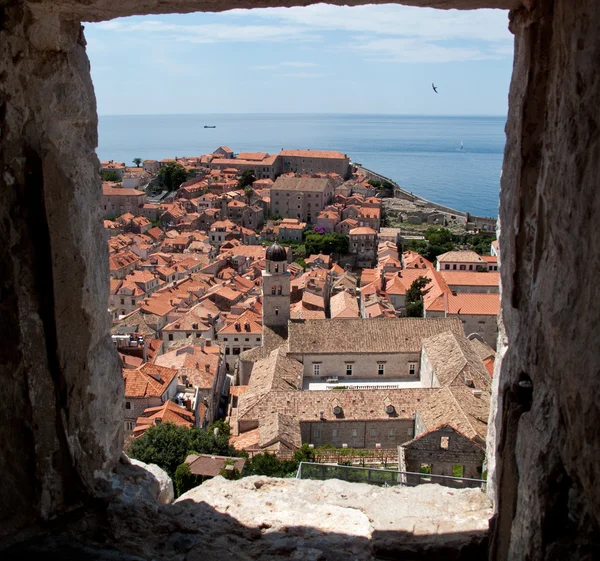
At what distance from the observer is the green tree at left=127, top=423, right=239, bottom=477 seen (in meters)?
15.9

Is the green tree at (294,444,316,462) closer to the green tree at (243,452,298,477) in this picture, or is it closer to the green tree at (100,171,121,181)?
the green tree at (243,452,298,477)

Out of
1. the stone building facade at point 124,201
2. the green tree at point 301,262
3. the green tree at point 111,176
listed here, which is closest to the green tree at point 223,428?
the green tree at point 301,262

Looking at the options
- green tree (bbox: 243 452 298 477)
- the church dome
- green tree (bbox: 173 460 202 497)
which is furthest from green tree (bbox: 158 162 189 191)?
green tree (bbox: 173 460 202 497)

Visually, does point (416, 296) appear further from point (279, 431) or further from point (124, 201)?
point (124, 201)

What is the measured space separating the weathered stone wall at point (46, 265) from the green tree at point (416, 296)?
34942 mm

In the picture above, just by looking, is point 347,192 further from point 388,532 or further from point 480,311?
point 388,532

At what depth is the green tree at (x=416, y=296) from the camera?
3803cm

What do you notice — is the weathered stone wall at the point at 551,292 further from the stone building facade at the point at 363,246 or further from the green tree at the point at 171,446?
the stone building facade at the point at 363,246

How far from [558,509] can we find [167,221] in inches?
2728

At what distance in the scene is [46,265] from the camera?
11.2 feet

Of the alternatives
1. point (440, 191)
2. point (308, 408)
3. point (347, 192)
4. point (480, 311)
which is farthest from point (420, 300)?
point (440, 191)

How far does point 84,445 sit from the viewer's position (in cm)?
379

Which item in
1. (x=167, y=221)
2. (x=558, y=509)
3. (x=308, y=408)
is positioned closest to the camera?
(x=558, y=509)

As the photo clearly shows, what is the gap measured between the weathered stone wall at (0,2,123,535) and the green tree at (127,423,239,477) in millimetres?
12672
